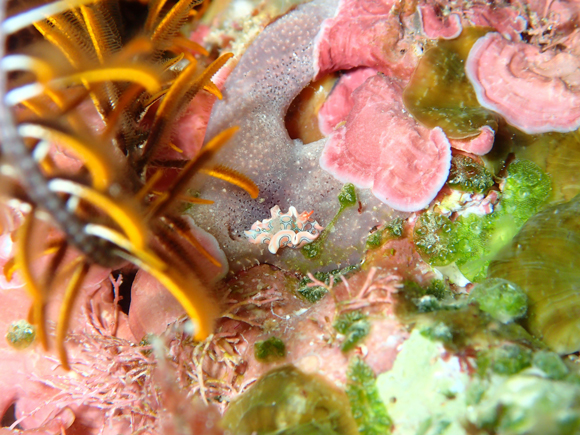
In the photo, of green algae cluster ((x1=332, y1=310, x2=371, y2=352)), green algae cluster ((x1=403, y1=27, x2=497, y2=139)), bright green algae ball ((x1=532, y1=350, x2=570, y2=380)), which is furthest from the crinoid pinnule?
bright green algae ball ((x1=532, y1=350, x2=570, y2=380))

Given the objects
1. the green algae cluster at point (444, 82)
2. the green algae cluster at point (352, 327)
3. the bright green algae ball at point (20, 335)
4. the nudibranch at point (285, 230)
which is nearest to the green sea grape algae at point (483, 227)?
the green algae cluster at point (444, 82)

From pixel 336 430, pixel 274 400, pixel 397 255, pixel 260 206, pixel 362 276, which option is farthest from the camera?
pixel 260 206

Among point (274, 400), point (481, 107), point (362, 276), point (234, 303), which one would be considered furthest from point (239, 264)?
point (481, 107)

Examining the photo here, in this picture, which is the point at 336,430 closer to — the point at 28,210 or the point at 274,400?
the point at 274,400

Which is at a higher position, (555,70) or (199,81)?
(199,81)

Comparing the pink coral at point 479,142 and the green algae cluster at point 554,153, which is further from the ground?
the pink coral at point 479,142

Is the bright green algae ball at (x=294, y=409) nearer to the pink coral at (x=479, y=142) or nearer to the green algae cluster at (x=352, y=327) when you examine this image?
the green algae cluster at (x=352, y=327)

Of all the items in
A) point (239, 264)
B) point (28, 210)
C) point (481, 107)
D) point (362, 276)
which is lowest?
point (239, 264)
